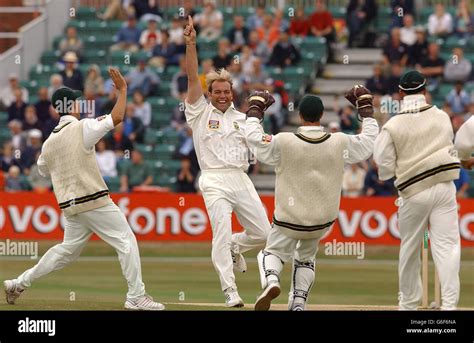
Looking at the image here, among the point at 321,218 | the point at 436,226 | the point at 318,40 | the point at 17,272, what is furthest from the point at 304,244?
the point at 318,40

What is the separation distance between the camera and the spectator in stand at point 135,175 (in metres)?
28.0

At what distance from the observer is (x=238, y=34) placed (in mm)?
31297

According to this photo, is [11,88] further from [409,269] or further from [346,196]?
[409,269]

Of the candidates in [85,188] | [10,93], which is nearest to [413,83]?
[85,188]

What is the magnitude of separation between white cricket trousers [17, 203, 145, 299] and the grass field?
49 centimetres

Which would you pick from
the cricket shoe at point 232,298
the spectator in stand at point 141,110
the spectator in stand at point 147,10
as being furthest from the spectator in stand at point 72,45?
the cricket shoe at point 232,298

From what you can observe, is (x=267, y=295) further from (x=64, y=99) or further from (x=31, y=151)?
(x=31, y=151)

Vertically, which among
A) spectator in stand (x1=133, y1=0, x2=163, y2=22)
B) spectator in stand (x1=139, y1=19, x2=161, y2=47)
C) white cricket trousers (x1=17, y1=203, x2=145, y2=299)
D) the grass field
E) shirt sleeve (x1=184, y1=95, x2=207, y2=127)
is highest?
spectator in stand (x1=133, y1=0, x2=163, y2=22)

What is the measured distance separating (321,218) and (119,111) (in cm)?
249

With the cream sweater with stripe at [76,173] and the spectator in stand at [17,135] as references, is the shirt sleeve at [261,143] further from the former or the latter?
the spectator in stand at [17,135]

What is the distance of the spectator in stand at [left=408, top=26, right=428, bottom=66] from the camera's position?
97.2 feet

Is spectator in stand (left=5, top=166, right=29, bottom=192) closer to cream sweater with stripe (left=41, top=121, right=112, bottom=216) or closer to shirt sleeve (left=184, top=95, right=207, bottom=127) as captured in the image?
shirt sleeve (left=184, top=95, right=207, bottom=127)

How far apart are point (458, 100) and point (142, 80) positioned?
694cm

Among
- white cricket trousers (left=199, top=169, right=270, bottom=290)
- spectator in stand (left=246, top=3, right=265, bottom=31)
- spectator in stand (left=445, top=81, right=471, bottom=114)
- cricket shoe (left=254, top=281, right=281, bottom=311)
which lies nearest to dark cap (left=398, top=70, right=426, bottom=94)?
cricket shoe (left=254, top=281, right=281, bottom=311)
